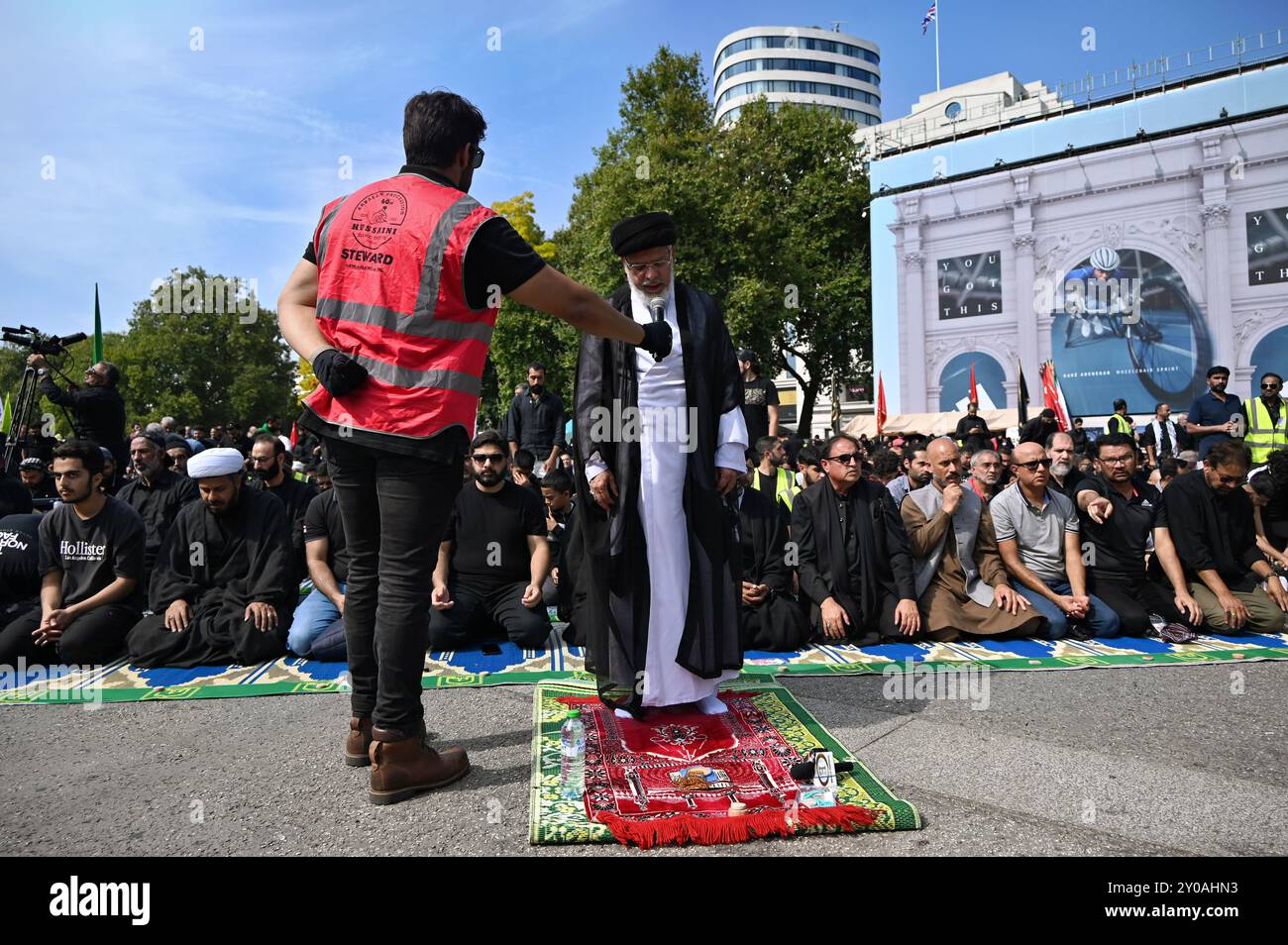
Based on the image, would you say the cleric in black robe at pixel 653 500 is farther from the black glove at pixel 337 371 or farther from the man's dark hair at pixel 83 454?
the man's dark hair at pixel 83 454

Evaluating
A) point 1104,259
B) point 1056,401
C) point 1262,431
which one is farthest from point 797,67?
point 1262,431

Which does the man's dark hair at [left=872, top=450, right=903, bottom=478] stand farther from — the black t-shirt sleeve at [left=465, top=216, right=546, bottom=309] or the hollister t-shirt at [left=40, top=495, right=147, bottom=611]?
the hollister t-shirt at [left=40, top=495, right=147, bottom=611]

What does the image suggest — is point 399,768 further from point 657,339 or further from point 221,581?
point 221,581

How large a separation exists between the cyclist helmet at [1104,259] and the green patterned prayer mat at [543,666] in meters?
19.5

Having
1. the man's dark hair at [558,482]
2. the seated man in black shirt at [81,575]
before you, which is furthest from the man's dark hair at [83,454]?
the man's dark hair at [558,482]

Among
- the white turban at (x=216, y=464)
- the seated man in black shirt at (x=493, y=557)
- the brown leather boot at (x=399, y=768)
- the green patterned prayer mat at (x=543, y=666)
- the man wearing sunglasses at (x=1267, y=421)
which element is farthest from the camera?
the man wearing sunglasses at (x=1267, y=421)

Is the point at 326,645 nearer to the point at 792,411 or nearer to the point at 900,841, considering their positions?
the point at 900,841

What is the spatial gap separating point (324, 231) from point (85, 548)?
3.36 m

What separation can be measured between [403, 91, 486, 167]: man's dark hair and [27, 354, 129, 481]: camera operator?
5.85 meters

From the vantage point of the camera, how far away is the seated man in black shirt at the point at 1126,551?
5395 mm

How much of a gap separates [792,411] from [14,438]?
41.8m

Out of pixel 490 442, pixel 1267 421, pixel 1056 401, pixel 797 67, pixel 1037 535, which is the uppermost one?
pixel 797 67

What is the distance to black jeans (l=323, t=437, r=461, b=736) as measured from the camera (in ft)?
8.61

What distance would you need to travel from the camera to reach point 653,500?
3477 millimetres
